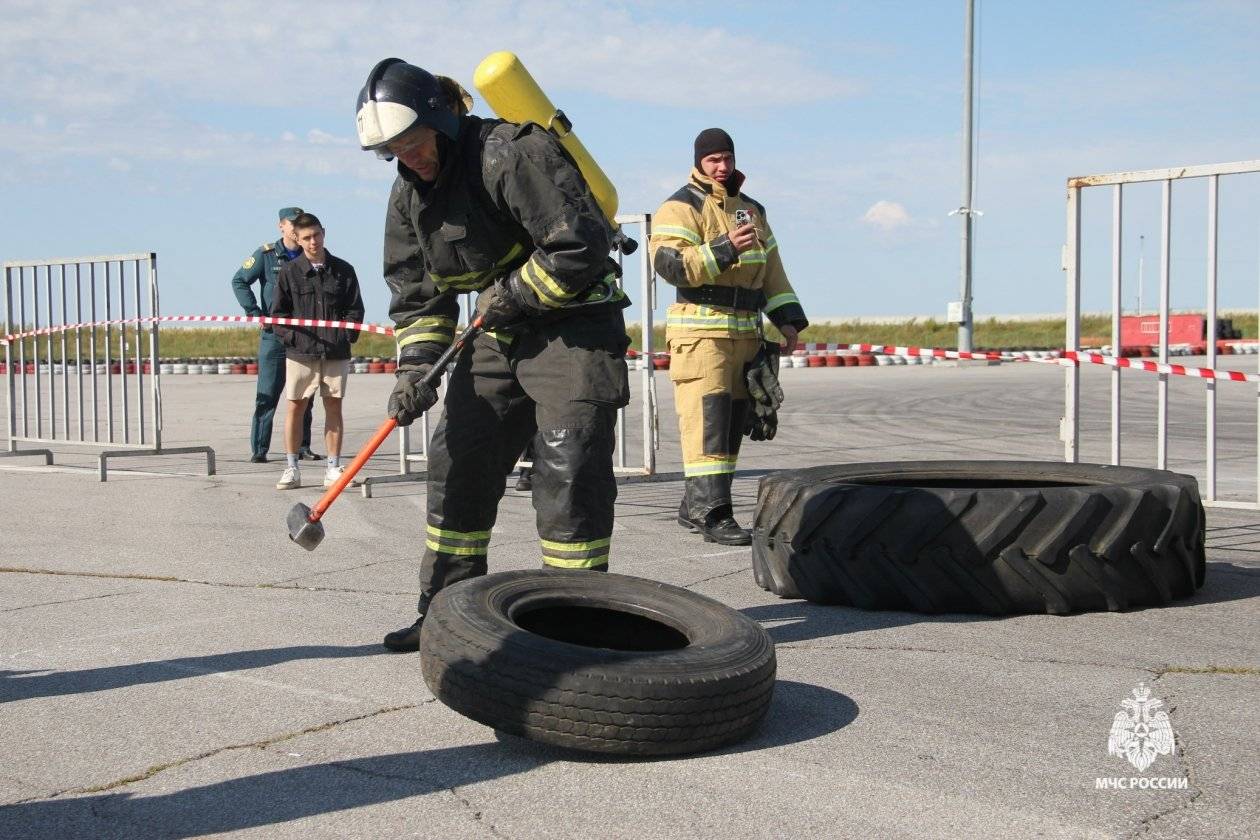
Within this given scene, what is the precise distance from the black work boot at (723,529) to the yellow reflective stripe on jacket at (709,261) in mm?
1189

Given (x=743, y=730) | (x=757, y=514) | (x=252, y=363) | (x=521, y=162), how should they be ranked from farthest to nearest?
(x=252, y=363), (x=757, y=514), (x=521, y=162), (x=743, y=730)

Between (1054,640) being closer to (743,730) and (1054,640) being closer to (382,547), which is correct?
(743,730)

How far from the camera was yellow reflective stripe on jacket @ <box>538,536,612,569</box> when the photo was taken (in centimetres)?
434

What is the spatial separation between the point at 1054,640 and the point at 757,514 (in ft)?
4.60

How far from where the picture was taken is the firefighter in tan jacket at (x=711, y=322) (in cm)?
700

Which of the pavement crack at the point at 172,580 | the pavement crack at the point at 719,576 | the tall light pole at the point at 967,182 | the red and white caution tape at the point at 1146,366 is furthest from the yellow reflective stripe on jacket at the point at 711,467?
the tall light pole at the point at 967,182

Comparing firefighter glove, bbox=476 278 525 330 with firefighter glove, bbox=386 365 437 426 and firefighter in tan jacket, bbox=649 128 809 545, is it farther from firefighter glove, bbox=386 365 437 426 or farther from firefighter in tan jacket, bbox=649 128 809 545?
firefighter in tan jacket, bbox=649 128 809 545

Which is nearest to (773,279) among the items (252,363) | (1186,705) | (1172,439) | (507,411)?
(507,411)

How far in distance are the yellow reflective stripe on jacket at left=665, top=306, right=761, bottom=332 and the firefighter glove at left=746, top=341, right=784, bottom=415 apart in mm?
179

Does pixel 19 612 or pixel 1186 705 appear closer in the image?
pixel 1186 705

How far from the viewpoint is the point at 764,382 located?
7.09 meters

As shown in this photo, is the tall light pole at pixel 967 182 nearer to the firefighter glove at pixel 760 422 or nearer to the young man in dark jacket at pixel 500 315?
the firefighter glove at pixel 760 422

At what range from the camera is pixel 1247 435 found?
43.1 feet

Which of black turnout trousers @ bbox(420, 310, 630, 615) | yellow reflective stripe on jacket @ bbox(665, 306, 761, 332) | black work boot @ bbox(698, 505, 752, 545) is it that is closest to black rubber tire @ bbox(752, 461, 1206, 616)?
black turnout trousers @ bbox(420, 310, 630, 615)
